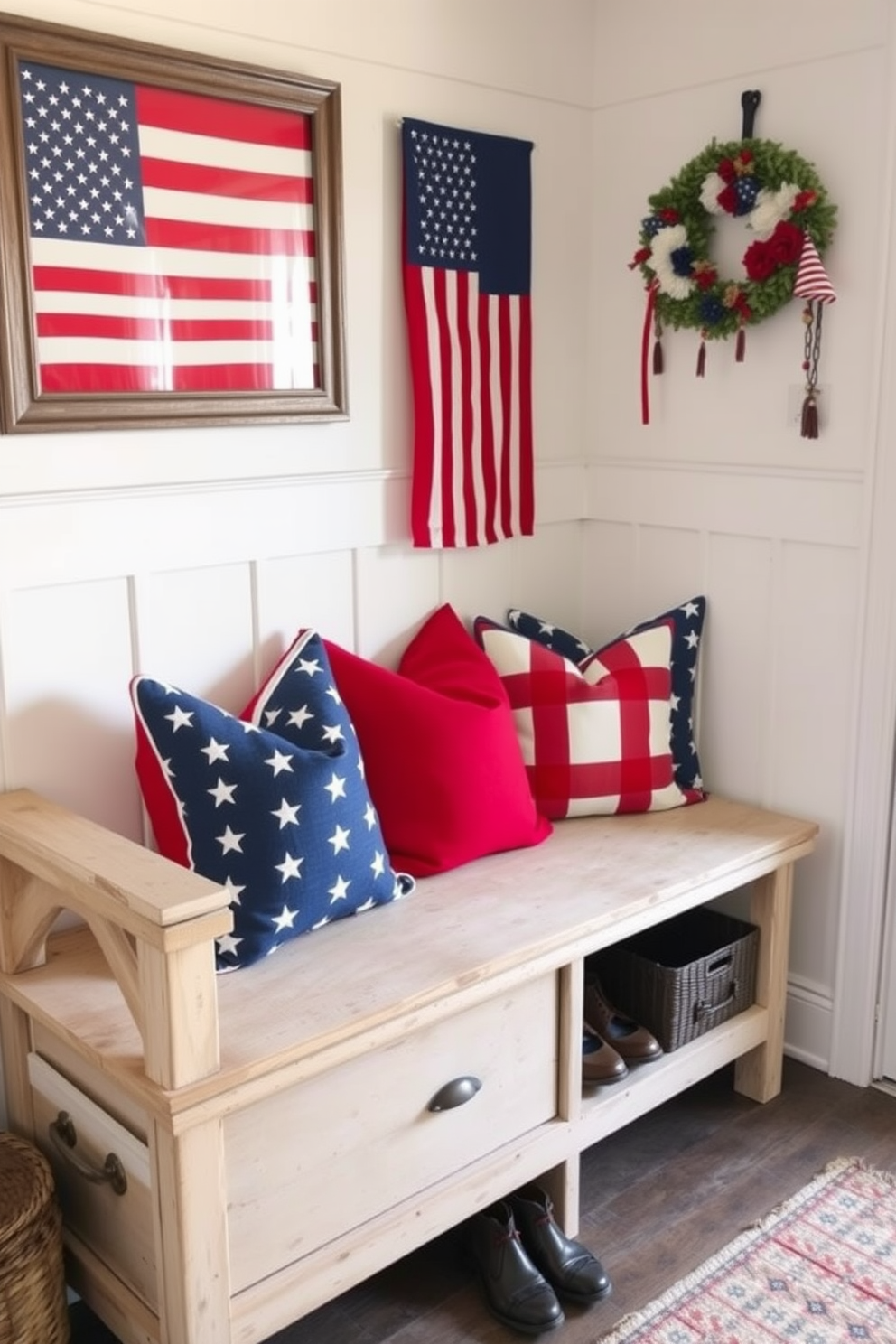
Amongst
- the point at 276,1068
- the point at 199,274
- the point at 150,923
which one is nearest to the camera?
the point at 150,923

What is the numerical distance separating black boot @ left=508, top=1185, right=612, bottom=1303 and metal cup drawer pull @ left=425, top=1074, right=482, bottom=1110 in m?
0.28

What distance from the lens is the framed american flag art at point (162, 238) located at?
196 cm

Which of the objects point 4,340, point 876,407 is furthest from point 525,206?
point 4,340

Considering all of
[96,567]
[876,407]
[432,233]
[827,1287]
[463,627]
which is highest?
[432,233]

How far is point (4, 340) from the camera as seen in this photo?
196cm

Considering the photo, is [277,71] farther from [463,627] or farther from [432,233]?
[463,627]

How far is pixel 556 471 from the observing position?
2916mm

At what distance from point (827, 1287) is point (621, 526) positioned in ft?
5.24

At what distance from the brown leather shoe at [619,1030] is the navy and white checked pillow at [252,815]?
576 millimetres

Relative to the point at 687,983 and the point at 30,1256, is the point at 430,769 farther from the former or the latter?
the point at 30,1256

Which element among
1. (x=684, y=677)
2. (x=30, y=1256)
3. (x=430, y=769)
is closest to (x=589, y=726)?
(x=684, y=677)

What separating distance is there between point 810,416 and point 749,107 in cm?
62

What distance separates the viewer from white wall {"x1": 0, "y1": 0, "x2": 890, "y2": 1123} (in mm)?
2135

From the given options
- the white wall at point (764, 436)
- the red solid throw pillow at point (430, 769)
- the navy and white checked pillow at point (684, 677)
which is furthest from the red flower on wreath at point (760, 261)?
the red solid throw pillow at point (430, 769)
